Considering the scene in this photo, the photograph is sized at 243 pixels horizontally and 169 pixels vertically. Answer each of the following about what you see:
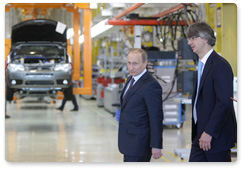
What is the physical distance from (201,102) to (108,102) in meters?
11.5

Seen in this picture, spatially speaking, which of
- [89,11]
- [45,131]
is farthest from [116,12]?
[45,131]

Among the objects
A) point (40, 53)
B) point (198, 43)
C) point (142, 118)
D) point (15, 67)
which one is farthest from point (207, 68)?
point (40, 53)

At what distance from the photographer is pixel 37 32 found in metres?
10.4

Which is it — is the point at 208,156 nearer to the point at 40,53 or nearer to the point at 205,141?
the point at 205,141

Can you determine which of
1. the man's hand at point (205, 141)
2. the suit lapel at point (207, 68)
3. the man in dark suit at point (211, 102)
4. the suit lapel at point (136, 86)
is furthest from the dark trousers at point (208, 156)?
the suit lapel at point (136, 86)

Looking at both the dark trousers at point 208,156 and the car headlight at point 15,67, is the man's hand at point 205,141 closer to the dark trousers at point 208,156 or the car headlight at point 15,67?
the dark trousers at point 208,156

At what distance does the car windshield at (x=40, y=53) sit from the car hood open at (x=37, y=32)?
0.71 feet

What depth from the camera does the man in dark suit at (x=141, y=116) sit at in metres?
3.43

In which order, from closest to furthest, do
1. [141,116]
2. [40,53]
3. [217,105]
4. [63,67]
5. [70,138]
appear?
[217,105]
[141,116]
[70,138]
[63,67]
[40,53]

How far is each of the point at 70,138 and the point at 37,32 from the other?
2832mm

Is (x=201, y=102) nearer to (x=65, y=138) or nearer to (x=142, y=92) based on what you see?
(x=142, y=92)

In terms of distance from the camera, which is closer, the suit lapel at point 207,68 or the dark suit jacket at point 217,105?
the dark suit jacket at point 217,105

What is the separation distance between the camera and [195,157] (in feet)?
11.4

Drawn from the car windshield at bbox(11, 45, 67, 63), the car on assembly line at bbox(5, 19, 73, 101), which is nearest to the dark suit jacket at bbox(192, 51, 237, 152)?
the car on assembly line at bbox(5, 19, 73, 101)
